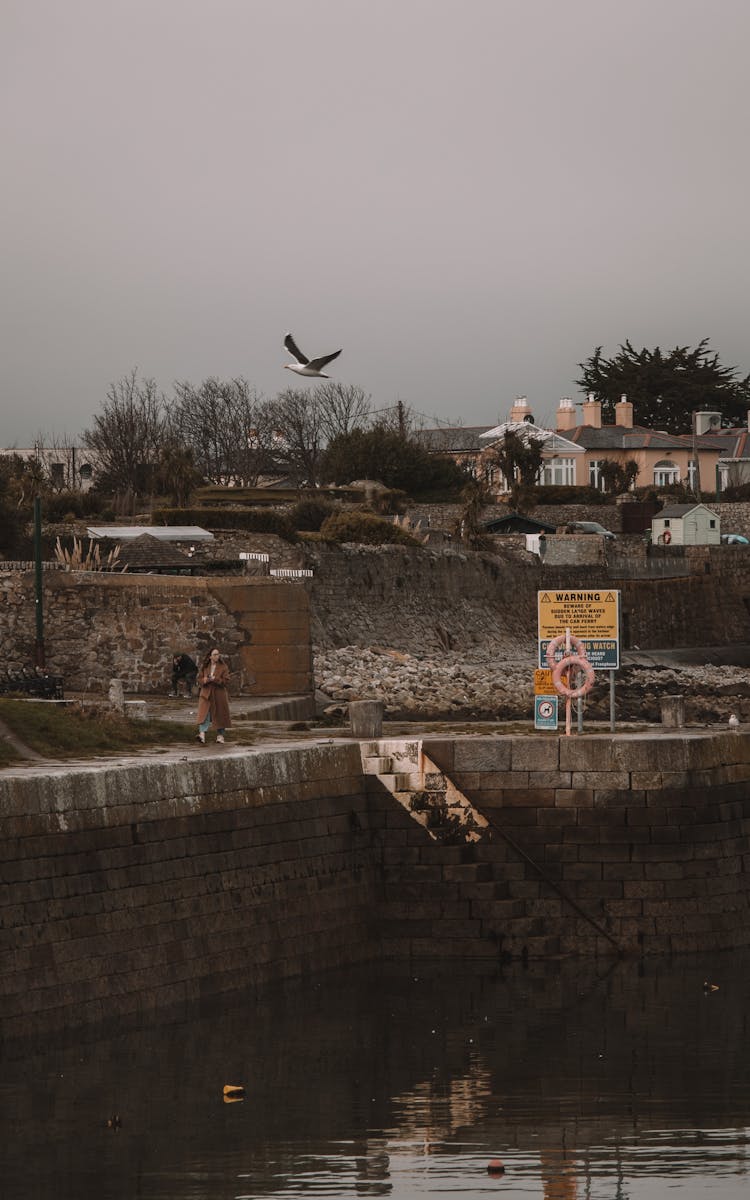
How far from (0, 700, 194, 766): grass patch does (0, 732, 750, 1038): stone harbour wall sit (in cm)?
174

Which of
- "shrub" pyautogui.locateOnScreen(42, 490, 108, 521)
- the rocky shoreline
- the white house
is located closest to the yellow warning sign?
the rocky shoreline

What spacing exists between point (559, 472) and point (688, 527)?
2195cm

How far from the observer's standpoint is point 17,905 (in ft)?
46.9

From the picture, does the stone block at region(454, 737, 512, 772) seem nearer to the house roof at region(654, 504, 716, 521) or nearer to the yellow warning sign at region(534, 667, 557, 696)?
the yellow warning sign at region(534, 667, 557, 696)

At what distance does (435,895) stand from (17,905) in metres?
5.63

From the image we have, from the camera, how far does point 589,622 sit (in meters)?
21.9

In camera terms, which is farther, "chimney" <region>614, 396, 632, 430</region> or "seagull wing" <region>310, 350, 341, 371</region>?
"chimney" <region>614, 396, 632, 430</region>

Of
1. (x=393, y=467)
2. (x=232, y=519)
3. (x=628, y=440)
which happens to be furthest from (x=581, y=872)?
(x=628, y=440)

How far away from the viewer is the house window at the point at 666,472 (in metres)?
95.5

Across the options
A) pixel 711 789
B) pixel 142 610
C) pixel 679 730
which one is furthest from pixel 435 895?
pixel 142 610

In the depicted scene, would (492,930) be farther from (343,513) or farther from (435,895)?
(343,513)

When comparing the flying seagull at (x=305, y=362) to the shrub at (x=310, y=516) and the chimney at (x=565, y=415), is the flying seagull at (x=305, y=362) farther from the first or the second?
the chimney at (x=565, y=415)

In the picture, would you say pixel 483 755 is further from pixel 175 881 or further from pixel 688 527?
pixel 688 527

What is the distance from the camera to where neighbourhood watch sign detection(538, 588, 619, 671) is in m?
21.9
